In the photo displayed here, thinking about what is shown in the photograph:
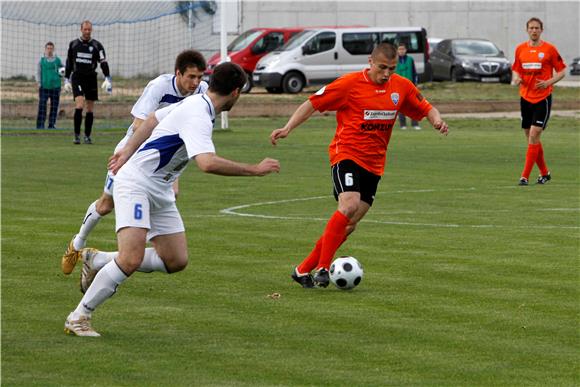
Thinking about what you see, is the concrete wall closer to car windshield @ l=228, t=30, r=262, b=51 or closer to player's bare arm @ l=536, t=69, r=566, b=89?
car windshield @ l=228, t=30, r=262, b=51

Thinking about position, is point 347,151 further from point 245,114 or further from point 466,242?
point 245,114

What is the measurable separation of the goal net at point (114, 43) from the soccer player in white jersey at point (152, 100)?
21743 millimetres

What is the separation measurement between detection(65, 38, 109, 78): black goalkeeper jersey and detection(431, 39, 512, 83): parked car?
23.0 m

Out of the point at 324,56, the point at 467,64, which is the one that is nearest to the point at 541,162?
the point at 324,56

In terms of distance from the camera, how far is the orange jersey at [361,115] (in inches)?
435

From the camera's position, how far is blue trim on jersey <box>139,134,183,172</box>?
855cm

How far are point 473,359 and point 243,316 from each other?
2003 millimetres

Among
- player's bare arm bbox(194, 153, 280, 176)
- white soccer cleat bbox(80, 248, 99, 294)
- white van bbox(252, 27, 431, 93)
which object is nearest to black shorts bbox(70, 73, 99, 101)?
white van bbox(252, 27, 431, 93)

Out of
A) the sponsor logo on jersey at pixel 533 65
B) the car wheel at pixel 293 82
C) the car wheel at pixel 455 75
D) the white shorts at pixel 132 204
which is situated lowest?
the car wheel at pixel 455 75

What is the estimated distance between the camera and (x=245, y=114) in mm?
37719

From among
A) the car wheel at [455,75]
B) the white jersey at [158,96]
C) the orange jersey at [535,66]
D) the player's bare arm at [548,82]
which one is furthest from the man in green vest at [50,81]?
the white jersey at [158,96]

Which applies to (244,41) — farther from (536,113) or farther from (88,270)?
(88,270)

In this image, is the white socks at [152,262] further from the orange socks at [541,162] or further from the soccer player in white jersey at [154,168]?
the orange socks at [541,162]

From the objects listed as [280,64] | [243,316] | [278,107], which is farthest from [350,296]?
[280,64]
